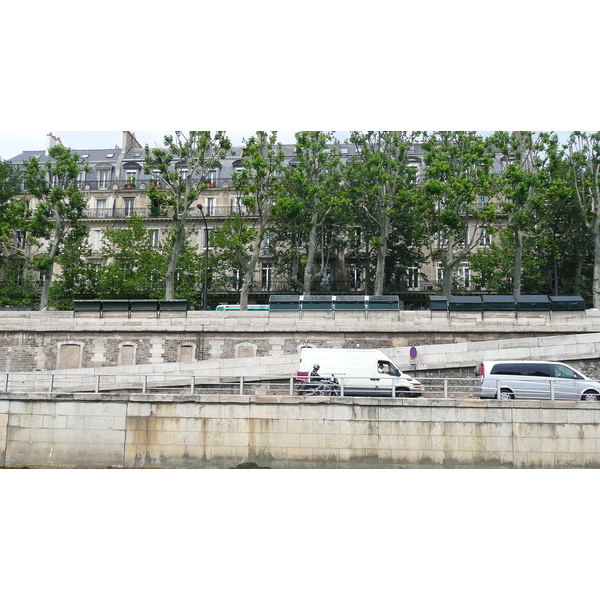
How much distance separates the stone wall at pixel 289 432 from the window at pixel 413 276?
1137 inches

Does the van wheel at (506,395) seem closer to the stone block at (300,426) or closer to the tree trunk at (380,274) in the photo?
the stone block at (300,426)

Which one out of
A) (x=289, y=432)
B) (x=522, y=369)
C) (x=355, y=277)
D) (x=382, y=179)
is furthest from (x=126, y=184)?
(x=522, y=369)

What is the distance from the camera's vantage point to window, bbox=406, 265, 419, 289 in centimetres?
4506

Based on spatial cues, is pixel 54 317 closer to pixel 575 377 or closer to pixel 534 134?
pixel 575 377

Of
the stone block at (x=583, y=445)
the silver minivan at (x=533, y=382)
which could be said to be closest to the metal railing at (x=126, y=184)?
the silver minivan at (x=533, y=382)

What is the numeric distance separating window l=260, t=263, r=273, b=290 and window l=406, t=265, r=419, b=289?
9.69 metres

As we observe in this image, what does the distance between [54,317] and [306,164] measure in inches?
655

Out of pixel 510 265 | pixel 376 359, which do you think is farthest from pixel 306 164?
pixel 376 359

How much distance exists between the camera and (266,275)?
153 ft

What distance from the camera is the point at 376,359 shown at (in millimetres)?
19188

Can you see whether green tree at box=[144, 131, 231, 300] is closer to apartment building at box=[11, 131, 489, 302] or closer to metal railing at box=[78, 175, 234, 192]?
apartment building at box=[11, 131, 489, 302]

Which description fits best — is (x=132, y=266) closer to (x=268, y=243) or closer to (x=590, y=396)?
(x=268, y=243)

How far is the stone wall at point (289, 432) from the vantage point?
16.4 m

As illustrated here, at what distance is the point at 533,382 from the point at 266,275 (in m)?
30.9
